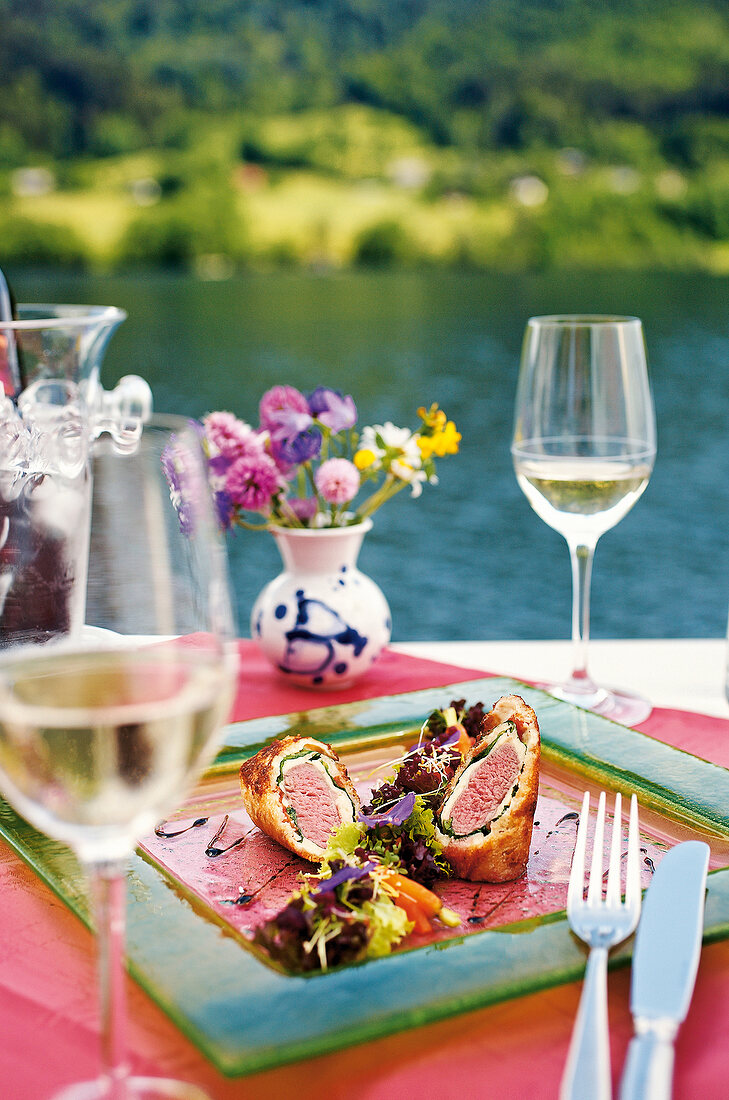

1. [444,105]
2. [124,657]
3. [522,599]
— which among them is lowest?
[522,599]

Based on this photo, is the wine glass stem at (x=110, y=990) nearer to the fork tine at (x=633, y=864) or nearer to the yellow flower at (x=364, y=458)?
the fork tine at (x=633, y=864)

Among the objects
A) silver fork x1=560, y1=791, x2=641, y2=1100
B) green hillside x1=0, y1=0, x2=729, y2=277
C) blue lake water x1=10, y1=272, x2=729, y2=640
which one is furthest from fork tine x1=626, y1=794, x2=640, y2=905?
green hillside x1=0, y1=0, x2=729, y2=277

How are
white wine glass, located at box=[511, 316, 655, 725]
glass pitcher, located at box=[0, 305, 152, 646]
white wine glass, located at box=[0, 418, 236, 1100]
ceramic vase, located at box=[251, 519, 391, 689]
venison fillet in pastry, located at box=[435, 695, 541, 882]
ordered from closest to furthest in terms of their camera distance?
white wine glass, located at box=[0, 418, 236, 1100] < glass pitcher, located at box=[0, 305, 152, 646] < venison fillet in pastry, located at box=[435, 695, 541, 882] < white wine glass, located at box=[511, 316, 655, 725] < ceramic vase, located at box=[251, 519, 391, 689]

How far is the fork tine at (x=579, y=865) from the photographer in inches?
26.7

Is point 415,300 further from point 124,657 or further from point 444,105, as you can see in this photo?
point 124,657

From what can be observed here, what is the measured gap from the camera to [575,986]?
0.64 meters

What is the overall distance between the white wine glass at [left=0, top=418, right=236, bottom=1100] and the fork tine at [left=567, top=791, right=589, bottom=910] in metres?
0.29

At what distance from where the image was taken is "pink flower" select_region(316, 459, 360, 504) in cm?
126

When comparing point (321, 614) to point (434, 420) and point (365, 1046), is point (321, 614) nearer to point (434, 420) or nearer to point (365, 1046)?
point (434, 420)

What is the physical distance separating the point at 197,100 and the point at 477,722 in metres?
27.6

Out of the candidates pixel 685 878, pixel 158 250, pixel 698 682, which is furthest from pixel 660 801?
pixel 158 250

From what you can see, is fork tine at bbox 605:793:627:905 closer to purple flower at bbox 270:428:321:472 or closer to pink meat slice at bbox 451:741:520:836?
pink meat slice at bbox 451:741:520:836

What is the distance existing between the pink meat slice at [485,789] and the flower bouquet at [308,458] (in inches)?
16.7

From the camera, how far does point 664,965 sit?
0.61 meters
